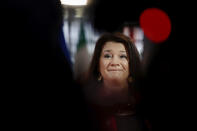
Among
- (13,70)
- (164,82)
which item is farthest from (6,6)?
(164,82)

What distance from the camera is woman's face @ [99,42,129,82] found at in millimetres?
1958

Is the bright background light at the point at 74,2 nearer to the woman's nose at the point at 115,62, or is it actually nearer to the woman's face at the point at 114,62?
the woman's face at the point at 114,62

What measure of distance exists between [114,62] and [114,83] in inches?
6.0

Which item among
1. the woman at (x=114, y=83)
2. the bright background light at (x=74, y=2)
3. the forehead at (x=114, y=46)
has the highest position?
the bright background light at (x=74, y=2)

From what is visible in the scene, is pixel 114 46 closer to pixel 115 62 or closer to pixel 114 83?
pixel 115 62

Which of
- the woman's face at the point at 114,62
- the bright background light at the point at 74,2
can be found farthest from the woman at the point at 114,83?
the bright background light at the point at 74,2

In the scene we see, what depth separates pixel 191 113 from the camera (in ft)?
7.10

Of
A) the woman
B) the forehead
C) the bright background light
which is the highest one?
the bright background light

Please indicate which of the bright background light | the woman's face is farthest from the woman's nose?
the bright background light

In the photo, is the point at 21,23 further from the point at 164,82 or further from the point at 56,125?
the point at 164,82

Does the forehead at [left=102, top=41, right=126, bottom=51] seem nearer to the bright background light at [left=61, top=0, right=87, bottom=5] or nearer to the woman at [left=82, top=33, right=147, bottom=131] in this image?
the woman at [left=82, top=33, right=147, bottom=131]

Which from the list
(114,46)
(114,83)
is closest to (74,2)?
(114,46)

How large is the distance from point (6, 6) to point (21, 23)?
17 centimetres

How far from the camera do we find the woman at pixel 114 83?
196cm
